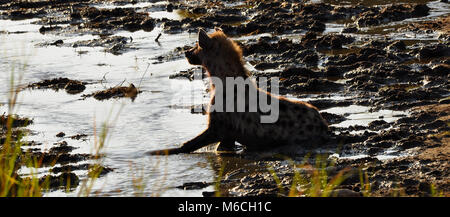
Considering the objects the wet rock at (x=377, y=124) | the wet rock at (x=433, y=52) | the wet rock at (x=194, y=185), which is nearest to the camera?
the wet rock at (x=194, y=185)

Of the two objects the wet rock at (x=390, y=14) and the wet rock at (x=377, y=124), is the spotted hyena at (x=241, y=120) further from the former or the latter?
the wet rock at (x=390, y=14)

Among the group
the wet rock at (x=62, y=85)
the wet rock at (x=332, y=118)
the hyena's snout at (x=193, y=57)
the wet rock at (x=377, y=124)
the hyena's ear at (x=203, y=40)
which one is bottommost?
the wet rock at (x=62, y=85)

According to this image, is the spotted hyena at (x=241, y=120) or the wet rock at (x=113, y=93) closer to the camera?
the spotted hyena at (x=241, y=120)

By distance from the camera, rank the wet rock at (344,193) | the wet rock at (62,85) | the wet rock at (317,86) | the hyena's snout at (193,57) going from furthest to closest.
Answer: the wet rock at (62,85)
the wet rock at (317,86)
the hyena's snout at (193,57)
the wet rock at (344,193)

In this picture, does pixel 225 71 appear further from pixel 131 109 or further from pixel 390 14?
pixel 390 14

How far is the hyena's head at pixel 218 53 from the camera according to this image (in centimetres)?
840

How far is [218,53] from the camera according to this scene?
8508mm

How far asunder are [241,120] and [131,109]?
269 cm

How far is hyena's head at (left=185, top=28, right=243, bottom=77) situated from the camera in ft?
27.6

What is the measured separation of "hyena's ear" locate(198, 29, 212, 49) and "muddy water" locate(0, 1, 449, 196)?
1057 mm

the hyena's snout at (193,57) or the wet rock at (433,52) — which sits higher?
the hyena's snout at (193,57)

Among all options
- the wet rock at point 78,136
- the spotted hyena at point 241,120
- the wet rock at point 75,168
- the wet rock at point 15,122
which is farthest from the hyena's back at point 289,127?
the wet rock at point 15,122

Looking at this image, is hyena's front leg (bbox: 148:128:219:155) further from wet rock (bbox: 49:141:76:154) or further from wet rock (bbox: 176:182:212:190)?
wet rock (bbox: 176:182:212:190)
